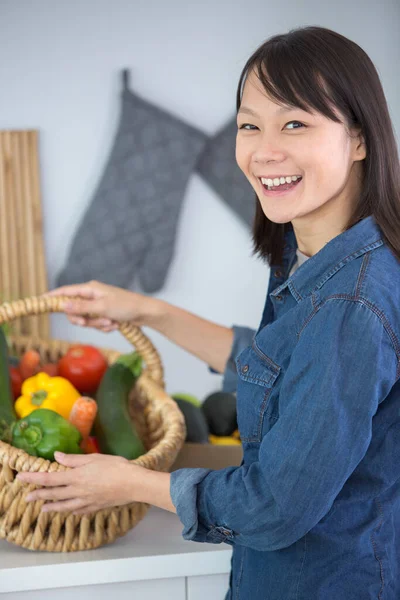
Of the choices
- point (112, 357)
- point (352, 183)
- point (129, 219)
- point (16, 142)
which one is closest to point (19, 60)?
point (16, 142)

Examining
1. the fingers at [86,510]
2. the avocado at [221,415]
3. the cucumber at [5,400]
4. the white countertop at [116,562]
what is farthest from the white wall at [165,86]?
the fingers at [86,510]

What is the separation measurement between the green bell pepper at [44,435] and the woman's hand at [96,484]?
5 centimetres

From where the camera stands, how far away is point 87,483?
101 centimetres

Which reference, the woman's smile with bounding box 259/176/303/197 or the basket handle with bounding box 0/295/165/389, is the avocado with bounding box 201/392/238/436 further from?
the woman's smile with bounding box 259/176/303/197

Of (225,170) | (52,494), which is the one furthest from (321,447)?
(225,170)

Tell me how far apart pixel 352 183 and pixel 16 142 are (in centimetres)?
182

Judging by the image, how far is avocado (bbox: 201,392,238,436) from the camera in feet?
5.25

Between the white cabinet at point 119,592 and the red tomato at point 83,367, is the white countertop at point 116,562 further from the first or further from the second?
the red tomato at point 83,367

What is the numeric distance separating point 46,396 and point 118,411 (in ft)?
0.39

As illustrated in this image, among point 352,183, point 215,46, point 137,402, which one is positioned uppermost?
point 215,46

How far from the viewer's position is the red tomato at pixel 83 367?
1.36m

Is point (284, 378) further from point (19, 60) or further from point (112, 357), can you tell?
point (19, 60)

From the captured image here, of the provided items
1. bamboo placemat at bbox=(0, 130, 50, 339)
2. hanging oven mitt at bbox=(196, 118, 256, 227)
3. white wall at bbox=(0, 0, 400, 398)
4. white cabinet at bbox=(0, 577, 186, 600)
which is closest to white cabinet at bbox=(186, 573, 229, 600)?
white cabinet at bbox=(0, 577, 186, 600)

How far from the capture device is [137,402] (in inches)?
54.9
